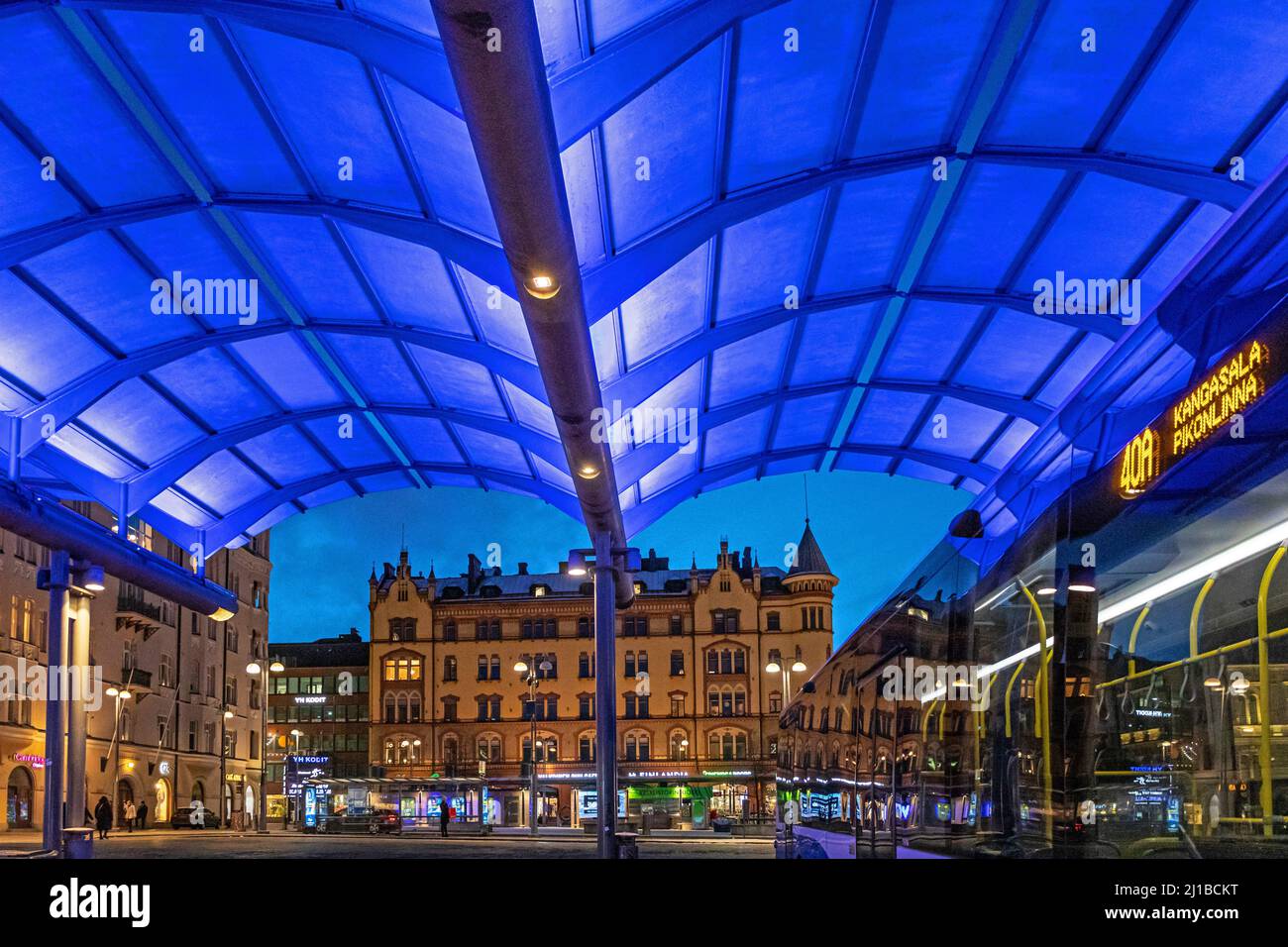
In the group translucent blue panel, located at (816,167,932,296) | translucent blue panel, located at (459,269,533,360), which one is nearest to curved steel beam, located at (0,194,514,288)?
translucent blue panel, located at (459,269,533,360)

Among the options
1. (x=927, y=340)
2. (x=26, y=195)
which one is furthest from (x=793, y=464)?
(x=26, y=195)

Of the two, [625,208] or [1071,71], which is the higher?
[1071,71]

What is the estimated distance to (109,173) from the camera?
16.7m

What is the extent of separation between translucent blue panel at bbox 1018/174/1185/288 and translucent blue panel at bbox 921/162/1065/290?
37cm

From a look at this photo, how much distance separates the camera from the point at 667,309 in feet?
69.5

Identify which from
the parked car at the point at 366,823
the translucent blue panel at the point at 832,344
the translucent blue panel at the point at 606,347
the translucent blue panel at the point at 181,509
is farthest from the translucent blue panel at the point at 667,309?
the parked car at the point at 366,823

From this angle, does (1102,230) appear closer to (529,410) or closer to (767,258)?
(767,258)

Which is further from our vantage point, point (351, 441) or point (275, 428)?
point (351, 441)

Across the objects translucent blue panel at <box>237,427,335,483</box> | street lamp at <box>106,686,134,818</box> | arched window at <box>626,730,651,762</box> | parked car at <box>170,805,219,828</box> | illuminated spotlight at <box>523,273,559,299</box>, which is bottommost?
parked car at <box>170,805,219,828</box>

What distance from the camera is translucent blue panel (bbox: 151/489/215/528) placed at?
101 feet

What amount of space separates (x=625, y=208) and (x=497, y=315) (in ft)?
13.8

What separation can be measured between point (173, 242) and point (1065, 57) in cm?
1219

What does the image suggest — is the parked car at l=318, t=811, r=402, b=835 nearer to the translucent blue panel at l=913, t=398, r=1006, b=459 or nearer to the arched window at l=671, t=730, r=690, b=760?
the arched window at l=671, t=730, r=690, b=760

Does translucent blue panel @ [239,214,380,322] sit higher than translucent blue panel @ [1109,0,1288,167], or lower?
lower
